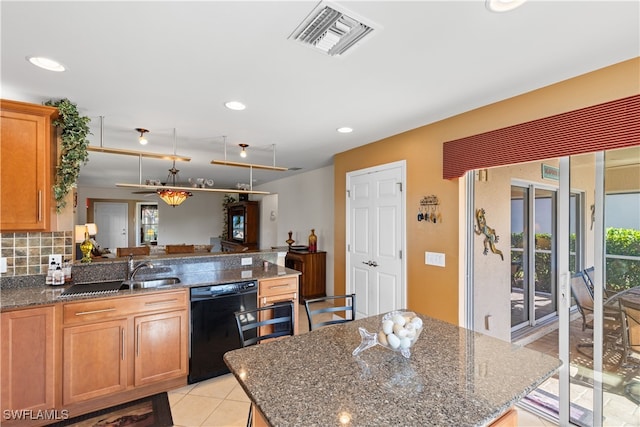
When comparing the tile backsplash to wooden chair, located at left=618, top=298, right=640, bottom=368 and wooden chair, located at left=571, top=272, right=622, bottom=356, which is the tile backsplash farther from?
wooden chair, located at left=618, top=298, right=640, bottom=368

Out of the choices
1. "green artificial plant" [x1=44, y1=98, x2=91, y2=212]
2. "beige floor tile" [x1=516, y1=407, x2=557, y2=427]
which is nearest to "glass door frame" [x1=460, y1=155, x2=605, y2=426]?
"beige floor tile" [x1=516, y1=407, x2=557, y2=427]

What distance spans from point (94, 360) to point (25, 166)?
1.56 meters

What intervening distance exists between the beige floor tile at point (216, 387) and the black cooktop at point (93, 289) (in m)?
1.10

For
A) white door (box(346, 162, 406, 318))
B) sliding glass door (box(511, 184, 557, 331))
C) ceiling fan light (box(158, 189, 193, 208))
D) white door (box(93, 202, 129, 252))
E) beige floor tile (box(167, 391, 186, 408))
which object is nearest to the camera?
beige floor tile (box(167, 391, 186, 408))

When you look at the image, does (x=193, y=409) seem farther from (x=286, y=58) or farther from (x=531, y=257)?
(x=531, y=257)

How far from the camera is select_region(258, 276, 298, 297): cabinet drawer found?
3.01 m

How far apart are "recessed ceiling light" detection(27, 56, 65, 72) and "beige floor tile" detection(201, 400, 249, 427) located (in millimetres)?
2603

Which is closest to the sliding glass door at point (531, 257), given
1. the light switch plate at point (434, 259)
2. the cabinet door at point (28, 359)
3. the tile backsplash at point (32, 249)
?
the light switch plate at point (434, 259)

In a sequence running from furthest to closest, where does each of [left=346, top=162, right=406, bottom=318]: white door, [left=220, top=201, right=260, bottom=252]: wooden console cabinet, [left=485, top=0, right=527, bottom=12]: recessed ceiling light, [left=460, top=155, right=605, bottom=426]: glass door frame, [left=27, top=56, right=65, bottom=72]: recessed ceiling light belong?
[left=220, top=201, right=260, bottom=252]: wooden console cabinet < [left=346, top=162, right=406, bottom=318]: white door < [left=460, top=155, right=605, bottom=426]: glass door frame < [left=27, top=56, right=65, bottom=72]: recessed ceiling light < [left=485, top=0, right=527, bottom=12]: recessed ceiling light

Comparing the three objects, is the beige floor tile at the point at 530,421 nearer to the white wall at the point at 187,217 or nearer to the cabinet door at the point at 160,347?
the cabinet door at the point at 160,347

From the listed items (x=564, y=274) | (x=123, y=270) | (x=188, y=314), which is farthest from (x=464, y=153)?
(x=123, y=270)

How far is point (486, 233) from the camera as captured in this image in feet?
10.6

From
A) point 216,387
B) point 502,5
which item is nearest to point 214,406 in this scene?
point 216,387

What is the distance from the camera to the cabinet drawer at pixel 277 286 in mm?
3014
